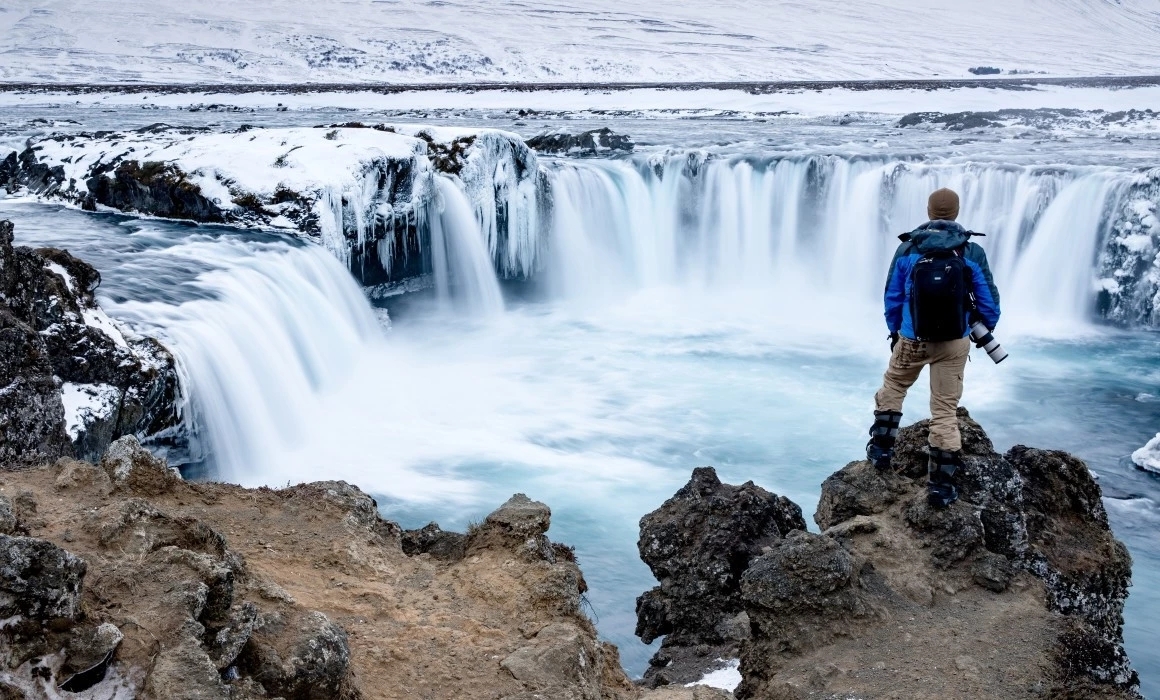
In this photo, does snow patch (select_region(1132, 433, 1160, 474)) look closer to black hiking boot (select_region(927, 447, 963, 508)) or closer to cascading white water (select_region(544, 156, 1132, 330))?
black hiking boot (select_region(927, 447, 963, 508))

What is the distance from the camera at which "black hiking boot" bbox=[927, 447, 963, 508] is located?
5.65 metres

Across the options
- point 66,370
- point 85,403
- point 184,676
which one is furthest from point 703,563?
point 66,370

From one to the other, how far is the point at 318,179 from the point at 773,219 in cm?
958

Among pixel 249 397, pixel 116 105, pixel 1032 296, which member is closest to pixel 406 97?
pixel 116 105

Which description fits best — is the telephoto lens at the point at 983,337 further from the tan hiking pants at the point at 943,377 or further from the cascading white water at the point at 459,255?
the cascading white water at the point at 459,255

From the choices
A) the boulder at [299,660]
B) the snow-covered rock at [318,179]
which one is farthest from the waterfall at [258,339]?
the boulder at [299,660]

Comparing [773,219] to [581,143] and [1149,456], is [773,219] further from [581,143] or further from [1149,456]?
[1149,456]

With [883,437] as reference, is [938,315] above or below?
above

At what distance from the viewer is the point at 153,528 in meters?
3.89

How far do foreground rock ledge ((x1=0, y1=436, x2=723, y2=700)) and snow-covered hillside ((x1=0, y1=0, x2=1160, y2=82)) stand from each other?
213ft

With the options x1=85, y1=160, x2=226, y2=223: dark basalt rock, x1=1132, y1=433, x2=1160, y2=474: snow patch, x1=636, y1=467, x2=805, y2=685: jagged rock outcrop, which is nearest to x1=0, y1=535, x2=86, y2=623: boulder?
x1=636, y1=467, x2=805, y2=685: jagged rock outcrop

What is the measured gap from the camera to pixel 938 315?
543 cm

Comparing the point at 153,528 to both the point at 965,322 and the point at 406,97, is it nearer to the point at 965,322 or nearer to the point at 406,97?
the point at 965,322

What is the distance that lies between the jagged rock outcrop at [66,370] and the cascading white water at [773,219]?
1122 centimetres
